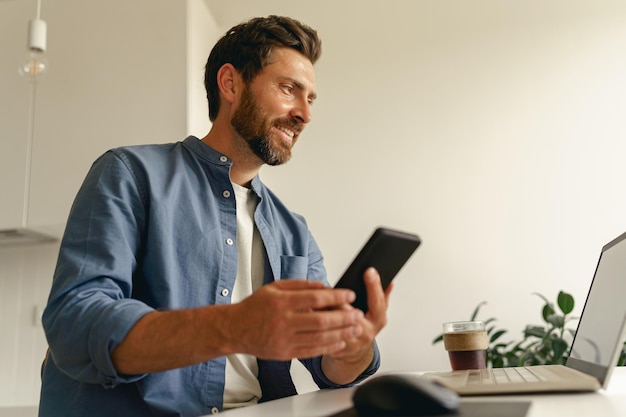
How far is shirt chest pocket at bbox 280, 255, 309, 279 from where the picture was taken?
1.36 metres

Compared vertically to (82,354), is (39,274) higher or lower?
lower

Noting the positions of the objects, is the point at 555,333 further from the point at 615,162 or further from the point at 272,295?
the point at 272,295

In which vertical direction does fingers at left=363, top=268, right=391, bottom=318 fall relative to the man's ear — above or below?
below

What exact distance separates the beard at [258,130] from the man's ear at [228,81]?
5 centimetres

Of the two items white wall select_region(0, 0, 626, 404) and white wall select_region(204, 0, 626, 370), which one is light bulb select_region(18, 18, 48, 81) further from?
white wall select_region(204, 0, 626, 370)

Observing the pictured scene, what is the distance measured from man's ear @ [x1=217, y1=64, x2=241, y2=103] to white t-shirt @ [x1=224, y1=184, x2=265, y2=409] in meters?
0.26

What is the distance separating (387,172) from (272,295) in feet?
6.16

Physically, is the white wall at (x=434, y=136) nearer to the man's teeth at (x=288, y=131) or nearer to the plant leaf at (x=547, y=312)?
the plant leaf at (x=547, y=312)

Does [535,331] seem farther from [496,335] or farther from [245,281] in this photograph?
[245,281]

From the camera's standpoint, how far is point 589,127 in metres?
2.43

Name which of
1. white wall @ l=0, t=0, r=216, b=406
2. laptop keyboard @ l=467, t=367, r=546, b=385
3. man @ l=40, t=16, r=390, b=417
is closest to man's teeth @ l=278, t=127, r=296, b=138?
man @ l=40, t=16, r=390, b=417

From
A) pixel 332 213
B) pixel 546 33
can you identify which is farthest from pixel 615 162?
pixel 332 213

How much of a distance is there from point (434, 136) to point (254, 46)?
3.97 feet

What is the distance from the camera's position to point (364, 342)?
2.97 feet
